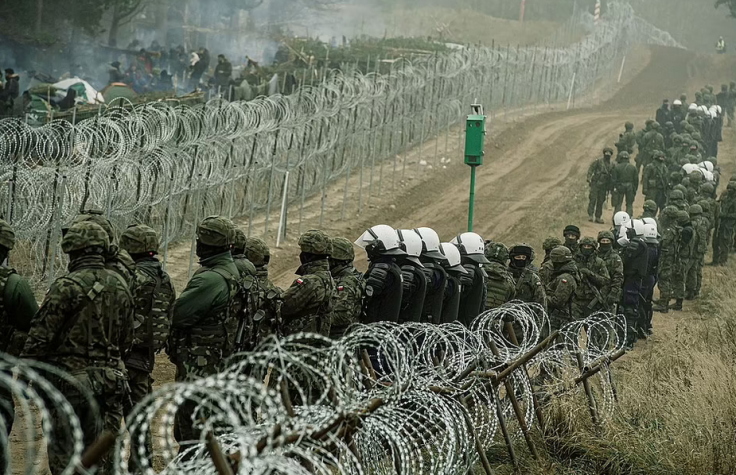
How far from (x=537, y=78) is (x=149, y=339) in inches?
1155

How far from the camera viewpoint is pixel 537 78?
1372 inches

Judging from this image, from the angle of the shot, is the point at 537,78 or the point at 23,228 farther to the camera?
the point at 537,78

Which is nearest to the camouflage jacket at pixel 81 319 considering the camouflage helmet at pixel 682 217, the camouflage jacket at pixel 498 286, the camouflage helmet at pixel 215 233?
the camouflage helmet at pixel 215 233

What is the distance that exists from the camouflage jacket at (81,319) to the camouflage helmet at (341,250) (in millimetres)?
2406

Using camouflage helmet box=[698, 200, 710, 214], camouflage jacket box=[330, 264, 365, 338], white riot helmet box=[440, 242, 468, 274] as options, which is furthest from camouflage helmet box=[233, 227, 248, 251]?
camouflage helmet box=[698, 200, 710, 214]

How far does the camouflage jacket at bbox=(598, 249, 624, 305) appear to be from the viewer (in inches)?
486

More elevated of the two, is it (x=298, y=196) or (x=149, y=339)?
(x=149, y=339)

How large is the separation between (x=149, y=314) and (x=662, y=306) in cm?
1096

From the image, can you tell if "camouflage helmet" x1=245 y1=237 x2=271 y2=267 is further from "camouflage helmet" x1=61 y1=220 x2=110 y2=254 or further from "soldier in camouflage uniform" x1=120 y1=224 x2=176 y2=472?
"camouflage helmet" x1=61 y1=220 x2=110 y2=254

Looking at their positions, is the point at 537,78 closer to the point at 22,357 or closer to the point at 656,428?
the point at 656,428

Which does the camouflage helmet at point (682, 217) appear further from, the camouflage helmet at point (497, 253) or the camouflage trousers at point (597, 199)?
the camouflage helmet at point (497, 253)

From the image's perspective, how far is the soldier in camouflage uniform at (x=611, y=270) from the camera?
12352 mm

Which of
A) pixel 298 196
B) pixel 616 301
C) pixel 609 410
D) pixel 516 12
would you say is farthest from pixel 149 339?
pixel 516 12

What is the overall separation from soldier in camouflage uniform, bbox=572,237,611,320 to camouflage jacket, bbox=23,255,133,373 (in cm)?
685
